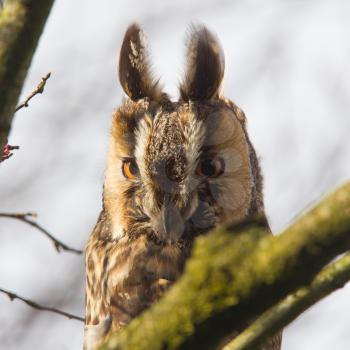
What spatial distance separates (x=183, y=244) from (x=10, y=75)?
1616 mm

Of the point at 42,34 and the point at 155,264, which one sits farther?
the point at 155,264

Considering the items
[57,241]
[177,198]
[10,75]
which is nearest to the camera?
[10,75]

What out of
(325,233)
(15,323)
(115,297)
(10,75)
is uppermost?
(10,75)

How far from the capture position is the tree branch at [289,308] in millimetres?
1646

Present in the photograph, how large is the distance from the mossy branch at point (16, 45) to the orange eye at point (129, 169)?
5.10 feet

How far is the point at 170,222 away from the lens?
299 cm

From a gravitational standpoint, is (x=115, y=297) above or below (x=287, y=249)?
below

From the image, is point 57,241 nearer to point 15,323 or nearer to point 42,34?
point 42,34

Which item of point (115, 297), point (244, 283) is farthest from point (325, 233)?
point (115, 297)

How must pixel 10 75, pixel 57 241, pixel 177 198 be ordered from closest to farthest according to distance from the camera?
pixel 10 75
pixel 57 241
pixel 177 198

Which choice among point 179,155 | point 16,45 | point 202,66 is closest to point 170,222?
point 179,155

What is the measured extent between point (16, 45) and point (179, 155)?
1409 millimetres

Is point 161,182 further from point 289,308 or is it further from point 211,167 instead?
point 289,308

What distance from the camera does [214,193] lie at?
3182mm
